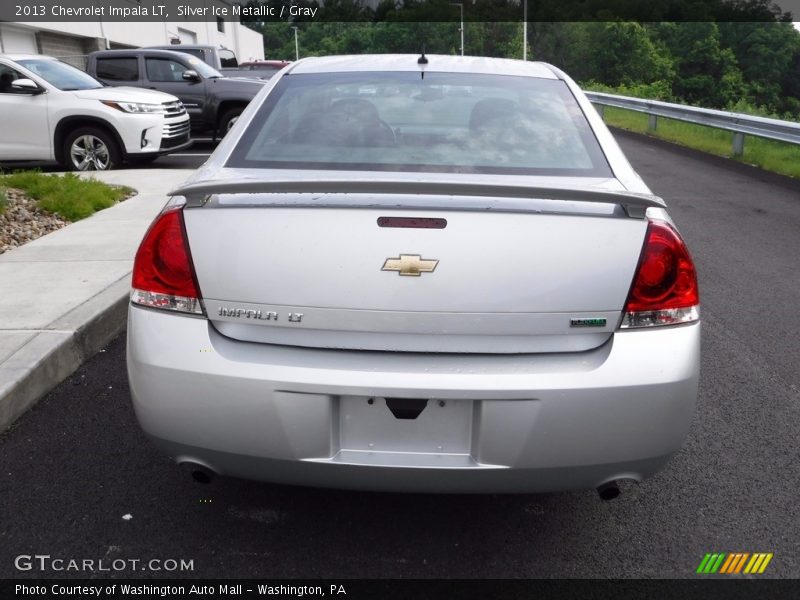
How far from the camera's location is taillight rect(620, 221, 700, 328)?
251 cm

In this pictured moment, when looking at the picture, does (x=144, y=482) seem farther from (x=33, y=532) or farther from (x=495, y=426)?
(x=495, y=426)

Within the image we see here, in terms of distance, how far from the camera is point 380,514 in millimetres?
3033

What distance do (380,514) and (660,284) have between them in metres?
1.32

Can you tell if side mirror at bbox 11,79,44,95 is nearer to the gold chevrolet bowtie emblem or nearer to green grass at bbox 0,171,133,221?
green grass at bbox 0,171,133,221

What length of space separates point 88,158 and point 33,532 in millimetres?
9864

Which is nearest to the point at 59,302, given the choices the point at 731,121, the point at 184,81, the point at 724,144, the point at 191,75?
the point at 191,75

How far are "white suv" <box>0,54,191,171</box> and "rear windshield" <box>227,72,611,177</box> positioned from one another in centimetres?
872

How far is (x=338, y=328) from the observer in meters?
2.44

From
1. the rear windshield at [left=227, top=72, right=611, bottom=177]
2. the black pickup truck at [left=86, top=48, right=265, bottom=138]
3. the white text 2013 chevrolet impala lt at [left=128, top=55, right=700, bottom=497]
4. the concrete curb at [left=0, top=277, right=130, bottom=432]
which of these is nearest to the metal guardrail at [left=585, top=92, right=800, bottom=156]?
the black pickup truck at [left=86, top=48, right=265, bottom=138]

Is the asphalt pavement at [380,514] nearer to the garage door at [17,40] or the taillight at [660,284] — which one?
the taillight at [660,284]

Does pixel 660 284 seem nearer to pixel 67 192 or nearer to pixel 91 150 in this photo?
pixel 67 192

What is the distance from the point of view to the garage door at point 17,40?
22844mm

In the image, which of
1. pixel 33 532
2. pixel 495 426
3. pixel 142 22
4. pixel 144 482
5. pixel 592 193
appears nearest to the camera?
pixel 495 426

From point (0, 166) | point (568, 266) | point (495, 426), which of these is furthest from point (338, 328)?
point (0, 166)
